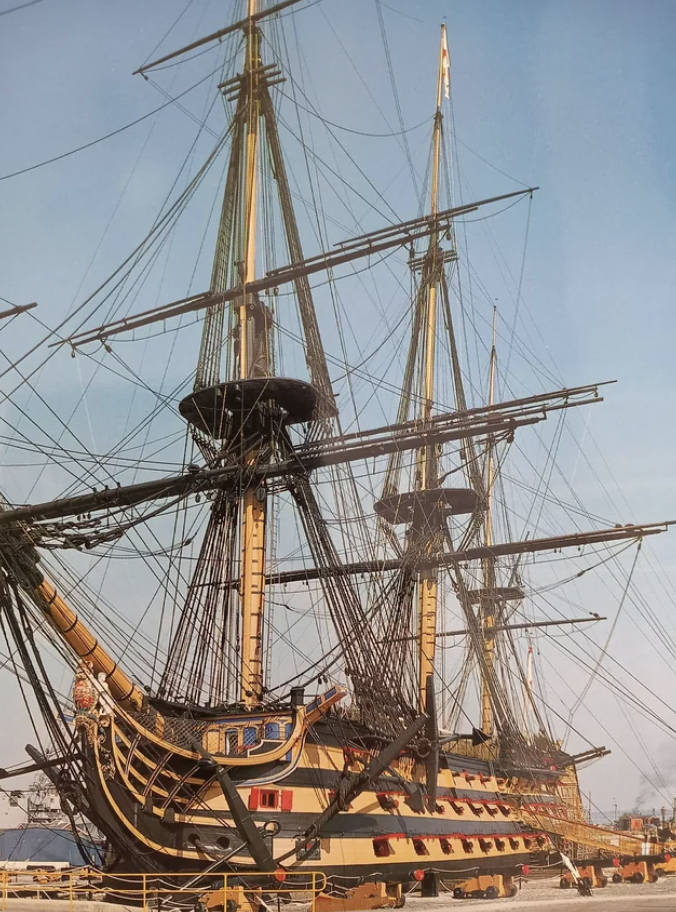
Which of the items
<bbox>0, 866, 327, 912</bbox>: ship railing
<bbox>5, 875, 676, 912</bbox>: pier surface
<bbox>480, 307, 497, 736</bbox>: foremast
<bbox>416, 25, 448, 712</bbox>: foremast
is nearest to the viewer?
<bbox>5, 875, 676, 912</bbox>: pier surface

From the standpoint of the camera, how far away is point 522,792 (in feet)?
128

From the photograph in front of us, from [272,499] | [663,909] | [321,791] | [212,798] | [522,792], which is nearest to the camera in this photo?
[663,909]

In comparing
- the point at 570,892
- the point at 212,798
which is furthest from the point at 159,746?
the point at 570,892

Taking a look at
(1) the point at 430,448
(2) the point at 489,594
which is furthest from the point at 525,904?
(2) the point at 489,594

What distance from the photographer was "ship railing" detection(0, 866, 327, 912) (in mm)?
16516

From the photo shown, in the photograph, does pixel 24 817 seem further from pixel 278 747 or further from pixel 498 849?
pixel 278 747

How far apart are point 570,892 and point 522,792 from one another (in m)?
14.5

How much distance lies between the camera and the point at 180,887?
695 inches

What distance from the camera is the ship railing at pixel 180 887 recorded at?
54.2 feet

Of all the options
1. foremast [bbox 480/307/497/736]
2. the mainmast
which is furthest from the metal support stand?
foremast [bbox 480/307/497/736]

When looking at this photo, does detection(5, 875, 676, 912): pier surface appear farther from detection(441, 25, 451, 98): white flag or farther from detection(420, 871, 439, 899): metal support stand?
detection(441, 25, 451, 98): white flag

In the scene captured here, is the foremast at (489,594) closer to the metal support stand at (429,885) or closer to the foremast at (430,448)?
the foremast at (430,448)

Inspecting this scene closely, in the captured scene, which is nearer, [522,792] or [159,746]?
[159,746]

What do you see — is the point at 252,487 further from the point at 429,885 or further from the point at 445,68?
the point at 445,68
